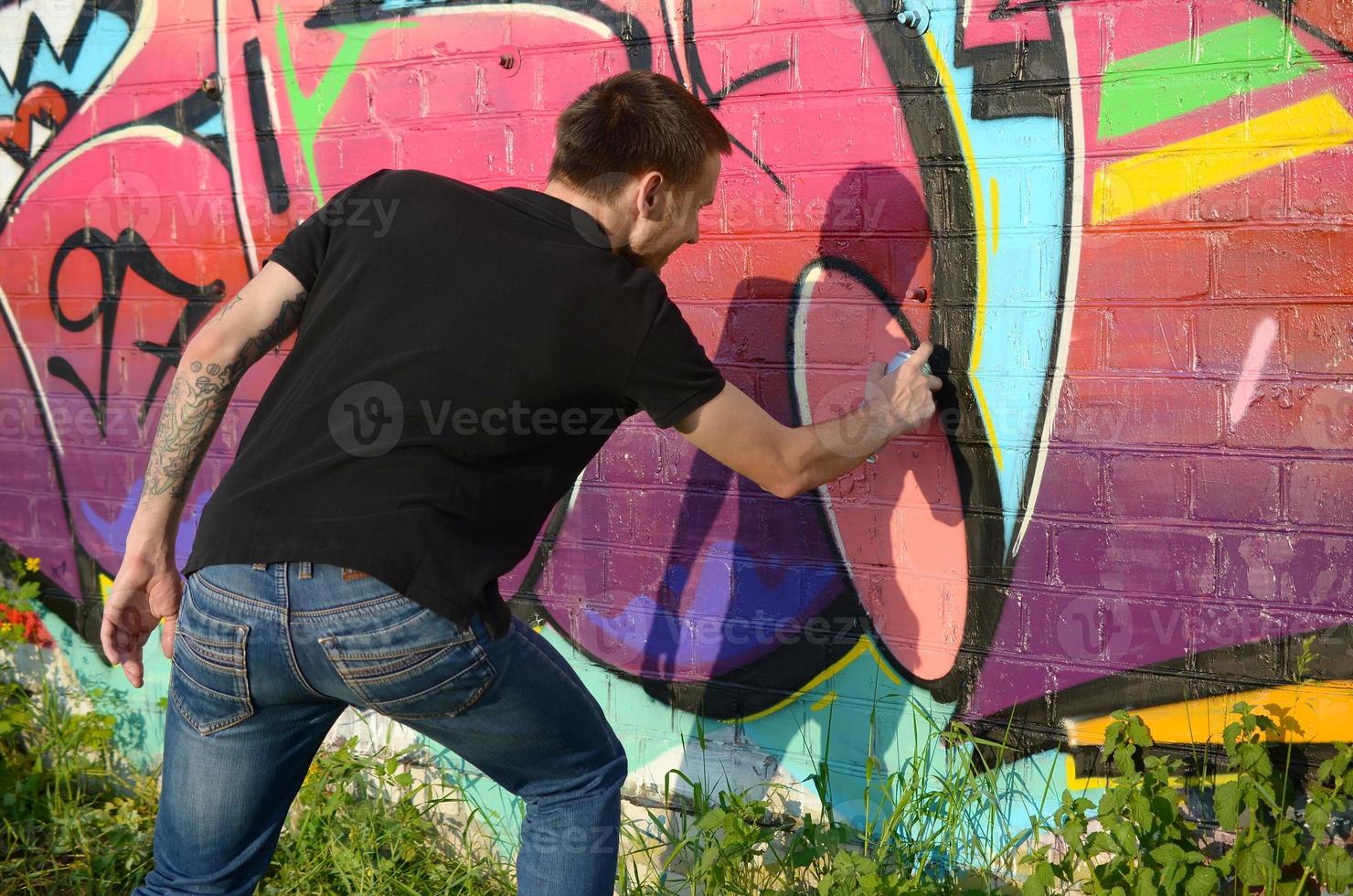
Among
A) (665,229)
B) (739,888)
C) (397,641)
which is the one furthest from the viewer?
(739,888)

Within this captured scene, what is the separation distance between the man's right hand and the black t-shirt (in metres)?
0.55

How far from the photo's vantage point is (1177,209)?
2.36m

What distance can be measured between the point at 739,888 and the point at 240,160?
2.37 m

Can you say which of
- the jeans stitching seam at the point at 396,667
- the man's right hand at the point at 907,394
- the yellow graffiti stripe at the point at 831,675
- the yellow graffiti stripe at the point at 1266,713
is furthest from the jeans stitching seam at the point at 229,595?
the yellow graffiti stripe at the point at 1266,713

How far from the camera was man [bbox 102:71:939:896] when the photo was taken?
66.9 inches

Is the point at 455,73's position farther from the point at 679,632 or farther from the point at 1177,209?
the point at 1177,209

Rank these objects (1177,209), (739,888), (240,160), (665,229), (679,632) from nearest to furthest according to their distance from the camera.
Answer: (665,229), (1177,209), (739,888), (679,632), (240,160)

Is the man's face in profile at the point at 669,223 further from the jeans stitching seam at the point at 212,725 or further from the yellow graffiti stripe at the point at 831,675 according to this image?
the yellow graffiti stripe at the point at 831,675

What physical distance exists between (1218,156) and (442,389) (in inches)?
65.0

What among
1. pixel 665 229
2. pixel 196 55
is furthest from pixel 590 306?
pixel 196 55

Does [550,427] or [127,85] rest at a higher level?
[127,85]

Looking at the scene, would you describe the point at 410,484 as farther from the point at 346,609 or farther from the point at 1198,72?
the point at 1198,72

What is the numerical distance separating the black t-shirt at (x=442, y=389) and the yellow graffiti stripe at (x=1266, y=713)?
1.34 meters

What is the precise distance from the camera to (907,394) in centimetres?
232
